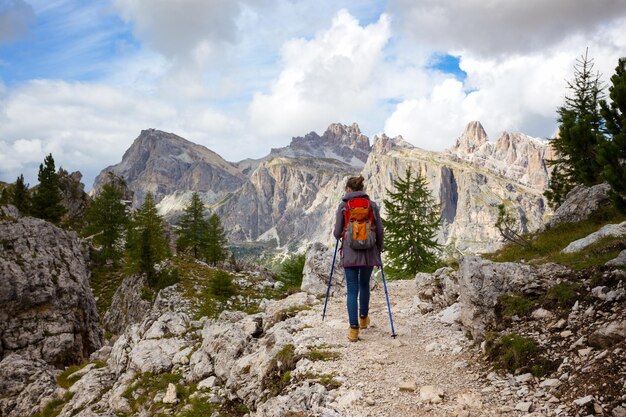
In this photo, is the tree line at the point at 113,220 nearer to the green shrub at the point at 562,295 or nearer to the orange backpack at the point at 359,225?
the orange backpack at the point at 359,225

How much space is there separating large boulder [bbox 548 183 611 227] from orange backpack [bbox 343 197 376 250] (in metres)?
16.9

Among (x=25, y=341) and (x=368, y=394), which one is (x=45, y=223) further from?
(x=368, y=394)

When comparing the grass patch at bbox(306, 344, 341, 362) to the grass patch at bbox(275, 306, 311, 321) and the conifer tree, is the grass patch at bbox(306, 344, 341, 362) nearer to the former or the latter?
the grass patch at bbox(275, 306, 311, 321)

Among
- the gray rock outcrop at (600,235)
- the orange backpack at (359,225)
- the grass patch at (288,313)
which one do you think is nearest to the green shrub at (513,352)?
the orange backpack at (359,225)

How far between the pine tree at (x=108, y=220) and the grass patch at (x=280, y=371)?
5150 cm

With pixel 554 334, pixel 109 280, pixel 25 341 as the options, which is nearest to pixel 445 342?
pixel 554 334

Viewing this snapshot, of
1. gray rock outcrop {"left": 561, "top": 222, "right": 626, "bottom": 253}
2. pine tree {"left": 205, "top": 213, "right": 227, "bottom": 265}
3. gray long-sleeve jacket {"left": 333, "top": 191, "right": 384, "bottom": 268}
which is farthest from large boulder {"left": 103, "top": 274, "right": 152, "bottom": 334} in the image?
gray rock outcrop {"left": 561, "top": 222, "right": 626, "bottom": 253}

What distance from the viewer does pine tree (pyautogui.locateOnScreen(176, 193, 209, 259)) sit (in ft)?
193

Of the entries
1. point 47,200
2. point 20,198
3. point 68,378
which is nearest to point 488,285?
point 68,378

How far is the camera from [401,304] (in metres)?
14.7

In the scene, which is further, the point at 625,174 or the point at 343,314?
the point at 343,314

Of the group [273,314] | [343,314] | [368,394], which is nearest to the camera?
[368,394]

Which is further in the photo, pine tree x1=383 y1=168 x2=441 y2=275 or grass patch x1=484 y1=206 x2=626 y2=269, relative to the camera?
pine tree x1=383 y1=168 x2=441 y2=275

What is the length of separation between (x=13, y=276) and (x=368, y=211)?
28953mm
